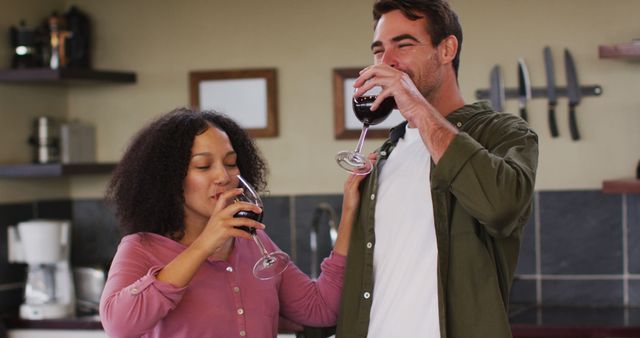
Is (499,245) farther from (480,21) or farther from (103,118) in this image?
(103,118)

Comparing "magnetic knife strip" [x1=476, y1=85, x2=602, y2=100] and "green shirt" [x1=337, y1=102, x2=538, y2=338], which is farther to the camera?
"magnetic knife strip" [x1=476, y1=85, x2=602, y2=100]

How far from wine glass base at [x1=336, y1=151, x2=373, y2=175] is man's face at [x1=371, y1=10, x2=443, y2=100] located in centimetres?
22

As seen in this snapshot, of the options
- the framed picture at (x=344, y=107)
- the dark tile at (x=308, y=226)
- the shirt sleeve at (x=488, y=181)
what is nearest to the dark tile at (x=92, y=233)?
the dark tile at (x=308, y=226)

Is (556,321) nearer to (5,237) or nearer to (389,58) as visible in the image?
(389,58)

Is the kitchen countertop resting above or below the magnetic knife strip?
below

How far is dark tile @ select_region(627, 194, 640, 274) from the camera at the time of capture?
416 cm

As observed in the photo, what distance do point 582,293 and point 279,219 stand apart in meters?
1.40

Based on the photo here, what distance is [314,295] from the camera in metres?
2.33

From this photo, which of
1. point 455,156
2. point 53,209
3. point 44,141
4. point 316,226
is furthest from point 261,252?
point 53,209

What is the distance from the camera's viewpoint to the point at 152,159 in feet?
7.06

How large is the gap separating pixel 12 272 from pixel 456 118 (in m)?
2.90

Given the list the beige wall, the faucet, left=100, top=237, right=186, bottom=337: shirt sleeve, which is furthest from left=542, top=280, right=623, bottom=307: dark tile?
left=100, top=237, right=186, bottom=337: shirt sleeve

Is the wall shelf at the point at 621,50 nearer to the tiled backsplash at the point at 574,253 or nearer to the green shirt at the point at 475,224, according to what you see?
the tiled backsplash at the point at 574,253

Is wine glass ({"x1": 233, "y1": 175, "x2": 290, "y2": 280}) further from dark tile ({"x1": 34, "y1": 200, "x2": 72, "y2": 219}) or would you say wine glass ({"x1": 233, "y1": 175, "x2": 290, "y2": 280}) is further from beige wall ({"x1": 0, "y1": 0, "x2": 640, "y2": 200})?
dark tile ({"x1": 34, "y1": 200, "x2": 72, "y2": 219})
